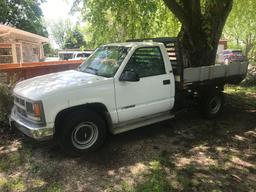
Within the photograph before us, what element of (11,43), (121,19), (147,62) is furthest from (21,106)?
(11,43)

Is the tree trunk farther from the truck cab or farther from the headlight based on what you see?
the headlight

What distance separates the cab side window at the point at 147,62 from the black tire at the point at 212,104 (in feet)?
5.45

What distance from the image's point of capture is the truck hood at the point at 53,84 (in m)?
4.79

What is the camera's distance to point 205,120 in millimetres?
7270

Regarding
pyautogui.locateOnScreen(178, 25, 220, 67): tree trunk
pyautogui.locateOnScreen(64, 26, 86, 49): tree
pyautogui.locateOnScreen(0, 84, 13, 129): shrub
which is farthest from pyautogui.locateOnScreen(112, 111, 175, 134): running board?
pyautogui.locateOnScreen(64, 26, 86, 49): tree

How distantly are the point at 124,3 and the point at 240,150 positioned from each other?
18.1ft

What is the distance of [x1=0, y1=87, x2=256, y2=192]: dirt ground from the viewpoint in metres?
4.29

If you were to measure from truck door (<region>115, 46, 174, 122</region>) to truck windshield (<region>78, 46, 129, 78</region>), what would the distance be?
0.22m

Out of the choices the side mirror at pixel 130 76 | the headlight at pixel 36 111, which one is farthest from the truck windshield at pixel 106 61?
the headlight at pixel 36 111

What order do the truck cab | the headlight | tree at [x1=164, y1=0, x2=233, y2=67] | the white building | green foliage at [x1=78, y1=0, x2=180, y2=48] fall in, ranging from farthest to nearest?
the white building, green foliage at [x1=78, y1=0, x2=180, y2=48], tree at [x1=164, y1=0, x2=233, y2=67], the truck cab, the headlight

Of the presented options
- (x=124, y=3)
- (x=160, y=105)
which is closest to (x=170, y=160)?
(x=160, y=105)

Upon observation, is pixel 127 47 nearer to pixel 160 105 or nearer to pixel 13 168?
pixel 160 105

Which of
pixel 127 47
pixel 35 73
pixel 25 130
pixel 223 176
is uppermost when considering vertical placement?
pixel 127 47

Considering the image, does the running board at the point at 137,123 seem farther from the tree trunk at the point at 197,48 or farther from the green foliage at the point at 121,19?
the green foliage at the point at 121,19
